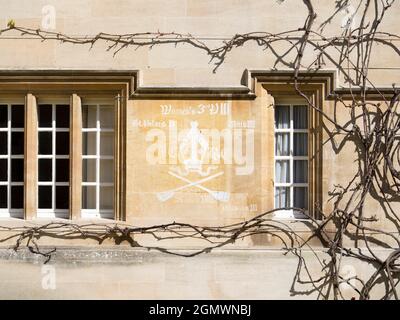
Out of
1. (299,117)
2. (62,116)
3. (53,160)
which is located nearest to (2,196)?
(53,160)

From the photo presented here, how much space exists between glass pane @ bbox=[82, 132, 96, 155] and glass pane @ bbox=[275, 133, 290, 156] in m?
2.71

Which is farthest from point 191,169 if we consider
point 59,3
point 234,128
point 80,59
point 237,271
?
point 59,3

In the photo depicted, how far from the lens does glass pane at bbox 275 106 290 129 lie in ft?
28.6

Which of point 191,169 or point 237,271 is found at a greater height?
point 191,169

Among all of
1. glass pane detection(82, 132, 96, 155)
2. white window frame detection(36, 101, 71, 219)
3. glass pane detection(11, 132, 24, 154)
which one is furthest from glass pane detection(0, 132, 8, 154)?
glass pane detection(82, 132, 96, 155)

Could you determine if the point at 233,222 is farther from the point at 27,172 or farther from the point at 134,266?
the point at 27,172

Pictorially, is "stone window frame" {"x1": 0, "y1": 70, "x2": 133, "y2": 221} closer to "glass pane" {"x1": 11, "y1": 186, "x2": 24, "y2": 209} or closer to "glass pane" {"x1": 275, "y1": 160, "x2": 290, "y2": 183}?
"glass pane" {"x1": 11, "y1": 186, "x2": 24, "y2": 209}

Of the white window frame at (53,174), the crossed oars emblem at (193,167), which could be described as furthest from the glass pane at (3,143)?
the crossed oars emblem at (193,167)

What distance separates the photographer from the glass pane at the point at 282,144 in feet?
28.5

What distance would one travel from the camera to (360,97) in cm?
834

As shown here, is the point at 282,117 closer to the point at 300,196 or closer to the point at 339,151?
the point at 339,151

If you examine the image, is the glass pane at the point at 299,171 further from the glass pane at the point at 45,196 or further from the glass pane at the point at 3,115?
the glass pane at the point at 3,115

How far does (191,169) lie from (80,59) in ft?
7.34

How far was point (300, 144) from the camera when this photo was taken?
870 cm
